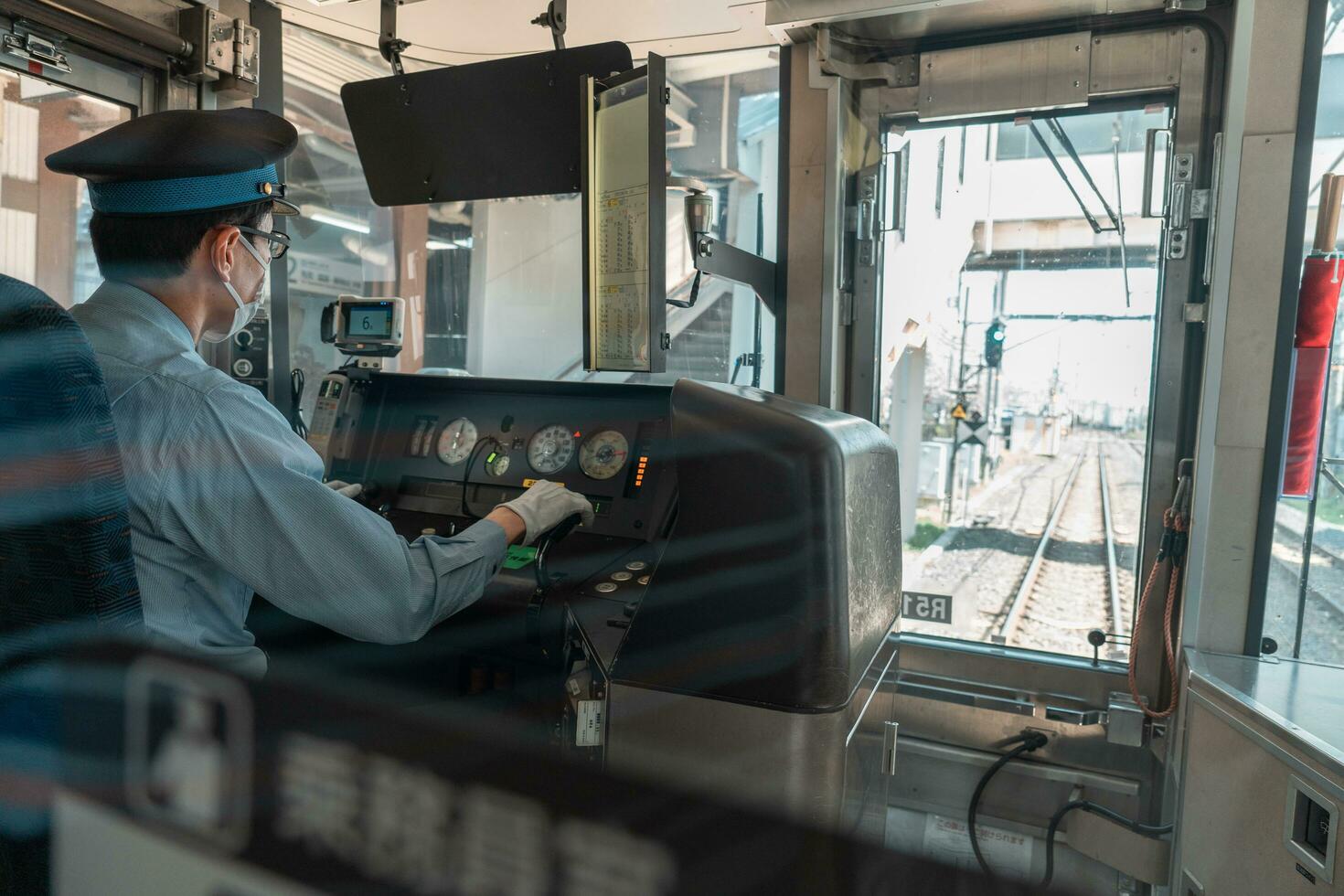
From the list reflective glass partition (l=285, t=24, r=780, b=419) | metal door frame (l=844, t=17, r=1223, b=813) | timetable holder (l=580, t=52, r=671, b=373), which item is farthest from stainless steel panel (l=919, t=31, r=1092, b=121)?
timetable holder (l=580, t=52, r=671, b=373)

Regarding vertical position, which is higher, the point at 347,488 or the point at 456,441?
the point at 456,441

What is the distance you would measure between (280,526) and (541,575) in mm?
803

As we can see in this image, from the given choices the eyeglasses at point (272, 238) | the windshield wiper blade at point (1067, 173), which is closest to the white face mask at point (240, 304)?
the eyeglasses at point (272, 238)

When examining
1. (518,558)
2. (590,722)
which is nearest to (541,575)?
(518,558)

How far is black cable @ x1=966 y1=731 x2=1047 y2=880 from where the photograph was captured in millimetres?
2744

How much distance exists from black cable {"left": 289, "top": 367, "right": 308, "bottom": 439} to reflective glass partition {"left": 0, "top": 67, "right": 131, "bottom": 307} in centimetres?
76

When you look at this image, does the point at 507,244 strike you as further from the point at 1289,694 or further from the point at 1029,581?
the point at 1289,694

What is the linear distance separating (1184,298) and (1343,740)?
135 centimetres

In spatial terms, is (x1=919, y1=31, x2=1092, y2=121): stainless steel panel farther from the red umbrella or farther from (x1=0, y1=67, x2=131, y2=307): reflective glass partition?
(x1=0, y1=67, x2=131, y2=307): reflective glass partition

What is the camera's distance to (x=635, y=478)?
97.7 inches

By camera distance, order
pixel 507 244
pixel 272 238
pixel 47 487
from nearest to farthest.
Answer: pixel 47 487 < pixel 272 238 < pixel 507 244

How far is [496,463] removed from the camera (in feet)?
8.95

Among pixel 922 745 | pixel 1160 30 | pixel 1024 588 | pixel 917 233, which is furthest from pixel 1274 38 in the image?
pixel 922 745

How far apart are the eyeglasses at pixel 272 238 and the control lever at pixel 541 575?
816mm
